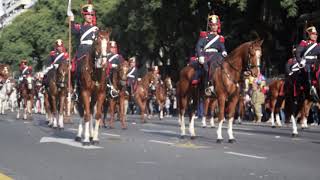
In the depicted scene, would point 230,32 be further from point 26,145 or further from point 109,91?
point 26,145

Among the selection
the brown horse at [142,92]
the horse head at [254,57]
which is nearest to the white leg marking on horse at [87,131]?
the horse head at [254,57]

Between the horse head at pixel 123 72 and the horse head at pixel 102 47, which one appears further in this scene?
the horse head at pixel 123 72

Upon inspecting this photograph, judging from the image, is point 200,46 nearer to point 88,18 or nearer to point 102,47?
point 88,18

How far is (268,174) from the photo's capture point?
37.2ft

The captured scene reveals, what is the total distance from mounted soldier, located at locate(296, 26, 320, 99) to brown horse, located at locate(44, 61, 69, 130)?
7439mm

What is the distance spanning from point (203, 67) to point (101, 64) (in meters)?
3.61

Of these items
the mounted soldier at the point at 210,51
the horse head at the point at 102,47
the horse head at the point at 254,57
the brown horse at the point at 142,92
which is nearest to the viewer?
the horse head at the point at 102,47

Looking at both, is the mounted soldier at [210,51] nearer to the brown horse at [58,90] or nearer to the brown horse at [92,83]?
the brown horse at [92,83]

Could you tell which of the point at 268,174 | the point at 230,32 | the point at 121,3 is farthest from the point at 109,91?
the point at 121,3

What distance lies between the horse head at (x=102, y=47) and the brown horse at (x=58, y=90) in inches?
283

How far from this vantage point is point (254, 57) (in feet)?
56.5

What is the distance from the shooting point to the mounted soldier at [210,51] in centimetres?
1827

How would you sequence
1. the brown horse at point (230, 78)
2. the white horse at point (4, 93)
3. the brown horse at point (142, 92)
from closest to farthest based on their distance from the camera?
1. the brown horse at point (230, 78)
2. the brown horse at point (142, 92)
3. the white horse at point (4, 93)

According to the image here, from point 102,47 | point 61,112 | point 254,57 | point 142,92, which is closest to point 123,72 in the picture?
point 61,112
